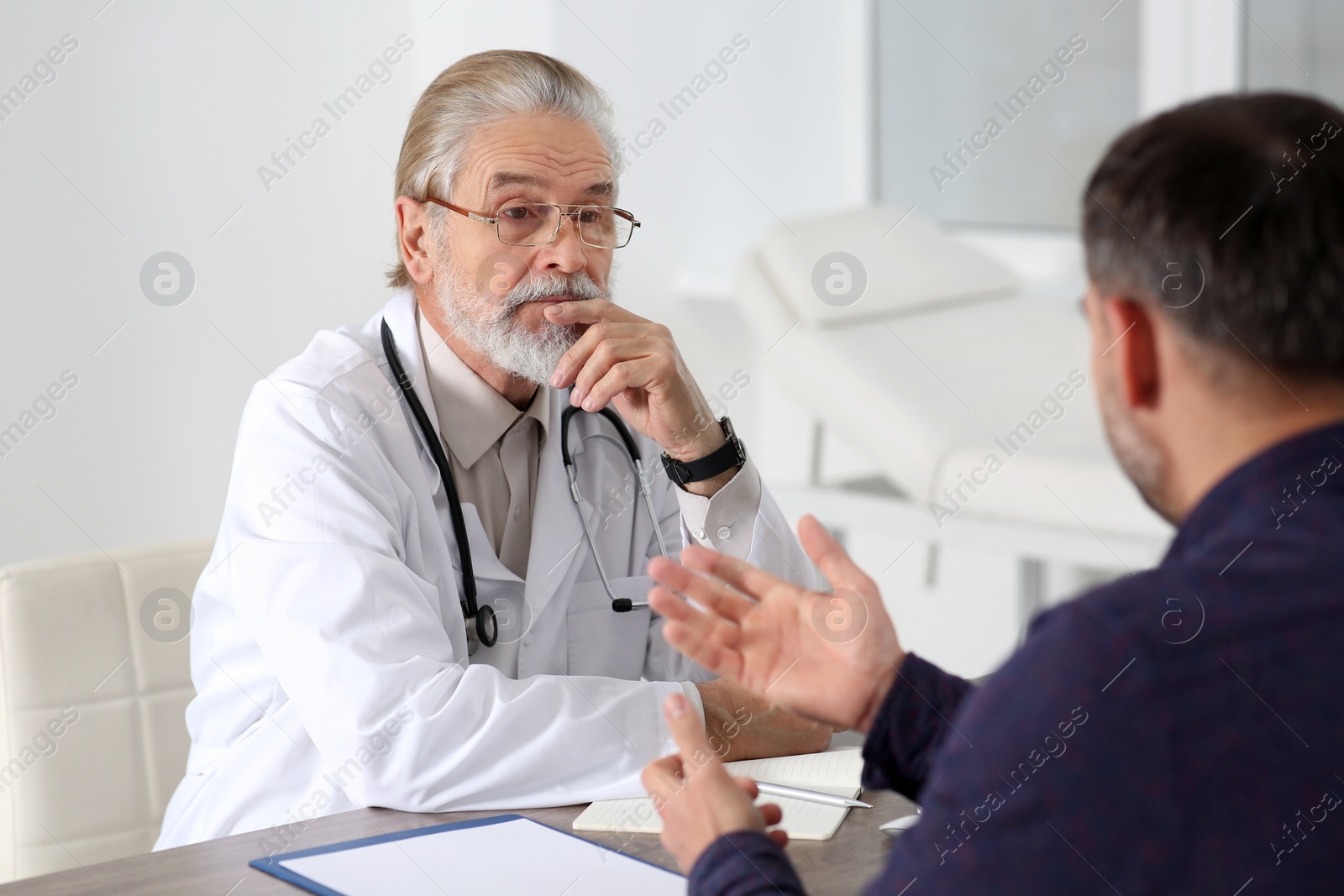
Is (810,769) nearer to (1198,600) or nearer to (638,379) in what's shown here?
(638,379)

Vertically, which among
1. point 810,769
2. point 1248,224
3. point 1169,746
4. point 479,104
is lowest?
point 810,769

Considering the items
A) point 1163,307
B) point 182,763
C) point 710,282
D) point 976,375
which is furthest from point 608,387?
point 710,282

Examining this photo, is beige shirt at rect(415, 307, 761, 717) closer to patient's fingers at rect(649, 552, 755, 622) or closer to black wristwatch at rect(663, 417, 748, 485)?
black wristwatch at rect(663, 417, 748, 485)

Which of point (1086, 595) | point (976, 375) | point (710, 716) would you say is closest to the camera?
point (1086, 595)

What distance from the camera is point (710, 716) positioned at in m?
1.38

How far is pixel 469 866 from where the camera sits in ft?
3.50

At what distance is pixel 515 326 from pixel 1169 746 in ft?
4.01

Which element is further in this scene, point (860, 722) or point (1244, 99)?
point (860, 722)

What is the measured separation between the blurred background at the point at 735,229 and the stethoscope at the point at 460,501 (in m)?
1.40

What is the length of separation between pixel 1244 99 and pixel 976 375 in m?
2.74

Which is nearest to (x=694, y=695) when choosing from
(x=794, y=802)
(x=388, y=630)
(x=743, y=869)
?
(x=794, y=802)

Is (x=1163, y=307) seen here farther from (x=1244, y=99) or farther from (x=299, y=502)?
(x=299, y=502)

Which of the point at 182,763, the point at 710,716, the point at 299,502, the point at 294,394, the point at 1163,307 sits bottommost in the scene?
the point at 710,716

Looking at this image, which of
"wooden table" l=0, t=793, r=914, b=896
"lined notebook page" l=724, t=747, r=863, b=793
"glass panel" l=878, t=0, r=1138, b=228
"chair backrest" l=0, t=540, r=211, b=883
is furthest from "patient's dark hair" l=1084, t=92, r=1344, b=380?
"glass panel" l=878, t=0, r=1138, b=228
